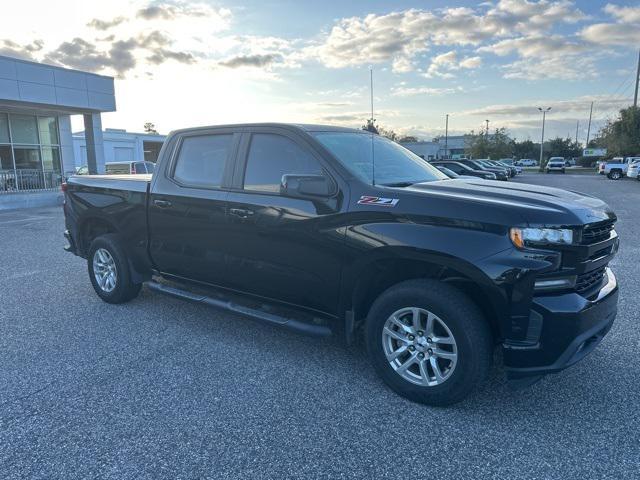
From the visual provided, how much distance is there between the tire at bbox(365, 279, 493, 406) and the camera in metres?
2.97

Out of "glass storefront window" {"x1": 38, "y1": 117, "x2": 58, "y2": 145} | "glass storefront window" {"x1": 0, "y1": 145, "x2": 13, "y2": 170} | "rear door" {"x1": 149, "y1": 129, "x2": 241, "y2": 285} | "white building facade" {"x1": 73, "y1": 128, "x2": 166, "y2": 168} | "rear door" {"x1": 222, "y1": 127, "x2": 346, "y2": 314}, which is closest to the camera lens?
"rear door" {"x1": 222, "y1": 127, "x2": 346, "y2": 314}

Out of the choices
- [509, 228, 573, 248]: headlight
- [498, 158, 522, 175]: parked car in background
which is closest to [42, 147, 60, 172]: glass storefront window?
[509, 228, 573, 248]: headlight

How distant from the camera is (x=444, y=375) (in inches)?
123

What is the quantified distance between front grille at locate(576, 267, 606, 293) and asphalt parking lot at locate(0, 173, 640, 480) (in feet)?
2.77

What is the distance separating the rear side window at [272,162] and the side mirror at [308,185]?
25cm

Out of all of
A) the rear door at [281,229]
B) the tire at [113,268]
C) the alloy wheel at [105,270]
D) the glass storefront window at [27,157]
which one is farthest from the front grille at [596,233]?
the glass storefront window at [27,157]

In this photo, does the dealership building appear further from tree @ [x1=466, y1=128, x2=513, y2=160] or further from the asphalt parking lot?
tree @ [x1=466, y1=128, x2=513, y2=160]

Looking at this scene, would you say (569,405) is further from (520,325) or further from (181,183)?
(181,183)

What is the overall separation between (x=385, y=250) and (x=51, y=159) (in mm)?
24774

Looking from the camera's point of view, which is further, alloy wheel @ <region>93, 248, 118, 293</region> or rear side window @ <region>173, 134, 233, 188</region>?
alloy wheel @ <region>93, 248, 118, 293</region>

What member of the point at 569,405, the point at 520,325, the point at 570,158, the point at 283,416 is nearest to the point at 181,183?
the point at 283,416

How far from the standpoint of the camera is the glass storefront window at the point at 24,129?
70.1 ft

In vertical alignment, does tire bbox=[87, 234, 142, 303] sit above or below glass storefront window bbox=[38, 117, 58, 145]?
below

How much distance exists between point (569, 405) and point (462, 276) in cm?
119
